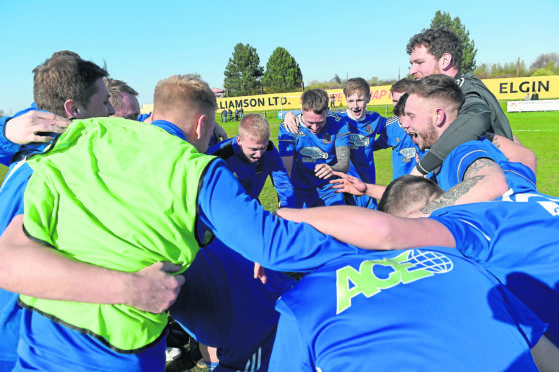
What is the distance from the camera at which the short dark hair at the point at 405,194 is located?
2.01 metres

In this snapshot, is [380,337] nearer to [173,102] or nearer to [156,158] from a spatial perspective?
[156,158]

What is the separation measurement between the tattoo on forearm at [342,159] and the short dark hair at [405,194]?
3018 millimetres

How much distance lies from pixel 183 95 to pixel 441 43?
9.43 ft

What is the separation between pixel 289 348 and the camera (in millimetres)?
1387

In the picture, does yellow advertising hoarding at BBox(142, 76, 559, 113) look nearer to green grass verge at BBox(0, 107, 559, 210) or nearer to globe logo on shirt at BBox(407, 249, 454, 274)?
green grass verge at BBox(0, 107, 559, 210)

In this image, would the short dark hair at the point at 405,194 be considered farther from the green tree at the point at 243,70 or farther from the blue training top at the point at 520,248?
the green tree at the point at 243,70

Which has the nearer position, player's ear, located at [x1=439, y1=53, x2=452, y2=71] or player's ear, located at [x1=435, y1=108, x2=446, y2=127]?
player's ear, located at [x1=435, y1=108, x2=446, y2=127]

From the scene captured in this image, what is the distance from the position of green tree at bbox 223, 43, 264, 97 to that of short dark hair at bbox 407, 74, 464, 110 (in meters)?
64.8

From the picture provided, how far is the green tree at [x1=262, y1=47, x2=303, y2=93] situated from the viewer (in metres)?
64.1

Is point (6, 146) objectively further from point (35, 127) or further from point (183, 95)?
point (183, 95)

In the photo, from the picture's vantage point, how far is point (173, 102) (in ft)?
6.60

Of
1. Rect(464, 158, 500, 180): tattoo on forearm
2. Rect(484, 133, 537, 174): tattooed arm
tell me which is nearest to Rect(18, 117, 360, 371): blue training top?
Rect(464, 158, 500, 180): tattoo on forearm

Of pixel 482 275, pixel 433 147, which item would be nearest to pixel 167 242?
pixel 482 275

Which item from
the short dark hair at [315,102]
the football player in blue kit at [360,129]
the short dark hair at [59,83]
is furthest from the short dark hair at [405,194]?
the football player in blue kit at [360,129]
